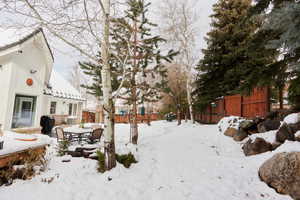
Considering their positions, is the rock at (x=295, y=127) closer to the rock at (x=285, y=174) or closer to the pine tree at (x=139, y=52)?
the rock at (x=285, y=174)

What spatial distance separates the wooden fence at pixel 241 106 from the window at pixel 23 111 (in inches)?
402

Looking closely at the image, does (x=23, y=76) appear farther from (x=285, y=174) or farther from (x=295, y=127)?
(x=295, y=127)

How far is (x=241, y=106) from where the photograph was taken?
8.52 meters

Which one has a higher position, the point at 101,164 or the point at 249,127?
the point at 249,127

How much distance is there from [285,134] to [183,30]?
1202cm

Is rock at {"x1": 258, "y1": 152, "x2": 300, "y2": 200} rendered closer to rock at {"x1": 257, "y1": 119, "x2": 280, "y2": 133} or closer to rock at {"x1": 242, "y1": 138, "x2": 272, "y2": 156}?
rock at {"x1": 242, "y1": 138, "x2": 272, "y2": 156}

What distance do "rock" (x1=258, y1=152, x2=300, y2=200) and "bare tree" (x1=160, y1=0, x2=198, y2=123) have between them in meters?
10.2

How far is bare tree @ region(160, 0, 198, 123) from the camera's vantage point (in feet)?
44.3

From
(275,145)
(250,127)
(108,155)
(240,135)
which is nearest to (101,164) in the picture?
(108,155)

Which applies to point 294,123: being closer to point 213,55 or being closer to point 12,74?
point 213,55

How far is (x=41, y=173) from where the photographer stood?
3658 millimetres

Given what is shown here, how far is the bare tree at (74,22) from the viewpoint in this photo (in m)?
3.33

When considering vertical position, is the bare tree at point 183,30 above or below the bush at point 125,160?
above

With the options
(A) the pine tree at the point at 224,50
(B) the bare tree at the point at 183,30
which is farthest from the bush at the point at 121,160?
(B) the bare tree at the point at 183,30
